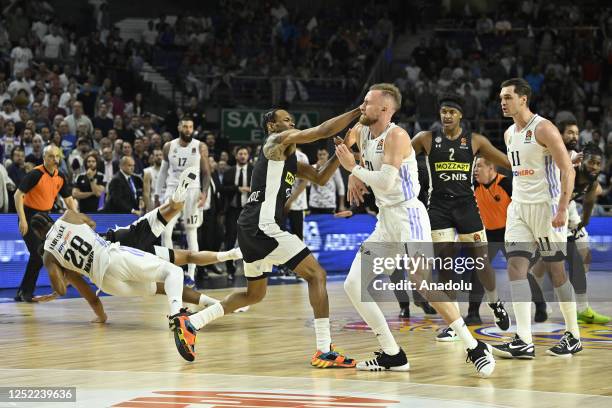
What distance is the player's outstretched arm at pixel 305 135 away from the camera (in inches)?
283

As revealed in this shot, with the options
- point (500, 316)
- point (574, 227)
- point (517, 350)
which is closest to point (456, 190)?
point (500, 316)

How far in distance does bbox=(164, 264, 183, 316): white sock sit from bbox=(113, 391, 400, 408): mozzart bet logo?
2.34 m

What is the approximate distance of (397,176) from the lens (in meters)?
7.39

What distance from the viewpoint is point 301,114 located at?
871 inches

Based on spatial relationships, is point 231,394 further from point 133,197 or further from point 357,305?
point 133,197

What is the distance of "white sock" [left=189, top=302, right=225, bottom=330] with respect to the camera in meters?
7.99

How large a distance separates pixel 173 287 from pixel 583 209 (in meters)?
4.42

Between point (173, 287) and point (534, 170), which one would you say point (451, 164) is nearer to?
Result: point (534, 170)

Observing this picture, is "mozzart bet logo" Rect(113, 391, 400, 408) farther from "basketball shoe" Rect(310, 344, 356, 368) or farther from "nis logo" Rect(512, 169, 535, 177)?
"nis logo" Rect(512, 169, 535, 177)

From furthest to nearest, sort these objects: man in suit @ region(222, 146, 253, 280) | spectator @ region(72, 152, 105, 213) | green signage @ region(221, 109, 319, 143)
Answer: green signage @ region(221, 109, 319, 143), man in suit @ region(222, 146, 253, 280), spectator @ region(72, 152, 105, 213)

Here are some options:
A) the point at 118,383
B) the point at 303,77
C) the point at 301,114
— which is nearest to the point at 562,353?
the point at 118,383

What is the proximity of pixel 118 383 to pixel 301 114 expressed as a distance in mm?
15701

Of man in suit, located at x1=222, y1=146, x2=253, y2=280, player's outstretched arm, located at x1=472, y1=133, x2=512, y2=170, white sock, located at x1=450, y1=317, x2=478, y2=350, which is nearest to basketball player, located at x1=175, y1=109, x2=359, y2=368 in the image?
white sock, located at x1=450, y1=317, x2=478, y2=350

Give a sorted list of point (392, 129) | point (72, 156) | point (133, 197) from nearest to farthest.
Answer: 1. point (392, 129)
2. point (133, 197)
3. point (72, 156)
